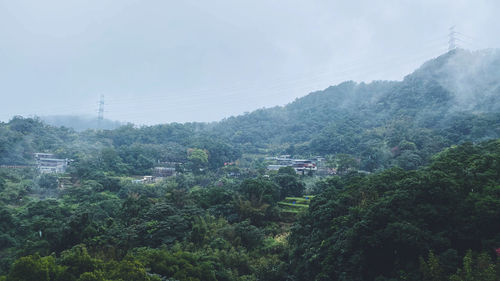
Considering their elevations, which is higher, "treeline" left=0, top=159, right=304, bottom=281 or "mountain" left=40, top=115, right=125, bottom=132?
"mountain" left=40, top=115, right=125, bottom=132

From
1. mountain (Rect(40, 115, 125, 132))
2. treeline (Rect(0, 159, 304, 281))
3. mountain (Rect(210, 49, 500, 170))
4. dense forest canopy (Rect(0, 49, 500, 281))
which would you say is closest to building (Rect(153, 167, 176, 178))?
dense forest canopy (Rect(0, 49, 500, 281))

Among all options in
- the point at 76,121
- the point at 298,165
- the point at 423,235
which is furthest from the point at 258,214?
the point at 76,121

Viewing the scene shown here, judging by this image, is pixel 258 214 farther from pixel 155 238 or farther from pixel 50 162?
pixel 50 162

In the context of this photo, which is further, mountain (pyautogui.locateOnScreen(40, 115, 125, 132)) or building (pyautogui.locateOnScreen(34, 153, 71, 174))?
mountain (pyautogui.locateOnScreen(40, 115, 125, 132))

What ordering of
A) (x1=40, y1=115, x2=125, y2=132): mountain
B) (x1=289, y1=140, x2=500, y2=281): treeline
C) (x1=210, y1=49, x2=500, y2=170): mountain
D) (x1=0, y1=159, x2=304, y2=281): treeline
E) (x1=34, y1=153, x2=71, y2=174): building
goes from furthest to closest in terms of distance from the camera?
(x1=40, y1=115, x2=125, y2=132): mountain → (x1=34, y1=153, x2=71, y2=174): building → (x1=210, y1=49, x2=500, y2=170): mountain → (x1=0, y1=159, x2=304, y2=281): treeline → (x1=289, y1=140, x2=500, y2=281): treeline

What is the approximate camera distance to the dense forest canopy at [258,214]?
1032 centimetres

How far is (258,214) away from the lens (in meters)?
21.3

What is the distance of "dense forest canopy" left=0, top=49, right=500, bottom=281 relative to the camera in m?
10.3

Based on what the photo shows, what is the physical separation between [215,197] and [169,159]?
24.9 metres

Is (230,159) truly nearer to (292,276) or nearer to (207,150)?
(207,150)

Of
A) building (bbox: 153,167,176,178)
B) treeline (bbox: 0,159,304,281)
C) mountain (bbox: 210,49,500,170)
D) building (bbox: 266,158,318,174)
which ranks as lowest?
treeline (bbox: 0,159,304,281)

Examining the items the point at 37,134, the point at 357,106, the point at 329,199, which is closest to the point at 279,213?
the point at 329,199

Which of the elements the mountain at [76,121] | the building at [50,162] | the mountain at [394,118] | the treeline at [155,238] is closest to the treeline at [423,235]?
the treeline at [155,238]

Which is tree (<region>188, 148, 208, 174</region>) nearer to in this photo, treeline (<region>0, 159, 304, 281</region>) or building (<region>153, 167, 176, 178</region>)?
building (<region>153, 167, 176, 178</region>)
